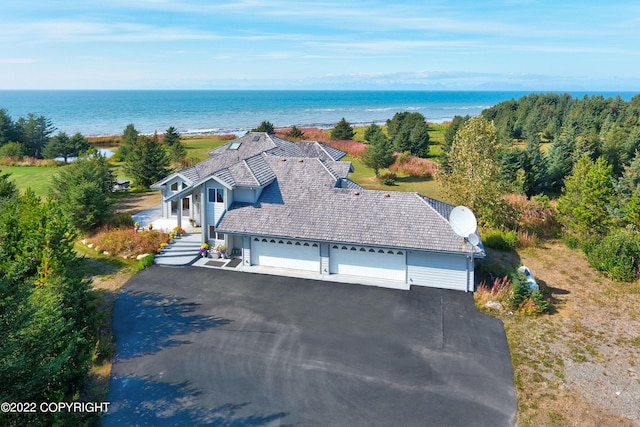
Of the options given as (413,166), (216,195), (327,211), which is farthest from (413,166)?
(216,195)

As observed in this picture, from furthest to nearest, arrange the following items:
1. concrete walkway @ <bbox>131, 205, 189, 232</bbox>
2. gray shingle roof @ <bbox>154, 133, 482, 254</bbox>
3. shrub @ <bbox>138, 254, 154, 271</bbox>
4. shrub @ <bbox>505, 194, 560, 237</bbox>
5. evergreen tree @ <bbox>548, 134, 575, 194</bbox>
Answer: evergreen tree @ <bbox>548, 134, 575, 194</bbox> → shrub @ <bbox>505, 194, 560, 237</bbox> → concrete walkway @ <bbox>131, 205, 189, 232</bbox> → shrub @ <bbox>138, 254, 154, 271</bbox> → gray shingle roof @ <bbox>154, 133, 482, 254</bbox>

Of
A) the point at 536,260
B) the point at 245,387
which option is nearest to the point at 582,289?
the point at 536,260

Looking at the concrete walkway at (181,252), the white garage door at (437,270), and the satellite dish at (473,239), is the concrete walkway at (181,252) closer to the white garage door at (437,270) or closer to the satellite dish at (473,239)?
the white garage door at (437,270)

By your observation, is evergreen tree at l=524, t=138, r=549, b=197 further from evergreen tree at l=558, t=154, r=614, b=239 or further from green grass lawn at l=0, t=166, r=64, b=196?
green grass lawn at l=0, t=166, r=64, b=196

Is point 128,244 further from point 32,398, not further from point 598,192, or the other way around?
point 598,192

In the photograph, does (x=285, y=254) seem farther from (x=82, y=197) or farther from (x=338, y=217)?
(x=82, y=197)

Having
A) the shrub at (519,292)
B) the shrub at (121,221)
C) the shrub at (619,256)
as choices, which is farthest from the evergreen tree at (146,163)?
the shrub at (619,256)

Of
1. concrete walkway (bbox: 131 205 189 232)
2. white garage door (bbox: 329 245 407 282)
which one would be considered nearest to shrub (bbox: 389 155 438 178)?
concrete walkway (bbox: 131 205 189 232)
